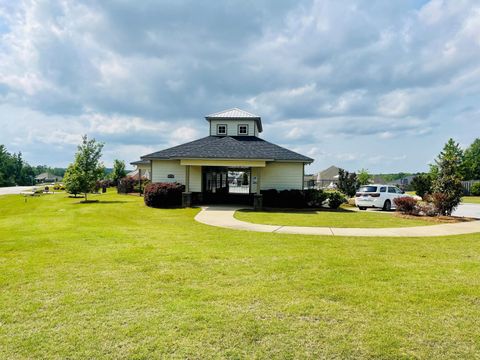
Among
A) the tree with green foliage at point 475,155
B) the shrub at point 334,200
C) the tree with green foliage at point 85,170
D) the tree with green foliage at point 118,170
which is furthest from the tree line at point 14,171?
the tree with green foliage at point 475,155

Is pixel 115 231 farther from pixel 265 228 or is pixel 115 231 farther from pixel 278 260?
pixel 278 260

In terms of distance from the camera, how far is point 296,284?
5.44 m

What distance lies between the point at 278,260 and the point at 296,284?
5.18 ft

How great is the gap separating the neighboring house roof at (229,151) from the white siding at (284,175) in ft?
2.28

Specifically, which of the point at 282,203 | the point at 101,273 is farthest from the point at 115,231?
the point at 282,203

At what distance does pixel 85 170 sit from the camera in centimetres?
2780

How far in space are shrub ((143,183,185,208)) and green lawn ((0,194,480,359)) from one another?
39.4 ft

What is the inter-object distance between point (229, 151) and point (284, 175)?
4138 mm

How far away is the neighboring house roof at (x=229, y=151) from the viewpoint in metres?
20.8

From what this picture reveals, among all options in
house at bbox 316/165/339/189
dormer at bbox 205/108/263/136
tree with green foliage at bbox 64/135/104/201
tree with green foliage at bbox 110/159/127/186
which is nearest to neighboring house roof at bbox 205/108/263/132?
dormer at bbox 205/108/263/136

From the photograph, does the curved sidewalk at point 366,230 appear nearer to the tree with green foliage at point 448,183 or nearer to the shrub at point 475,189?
the tree with green foliage at point 448,183

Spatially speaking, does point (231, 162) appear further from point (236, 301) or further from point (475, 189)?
point (475, 189)

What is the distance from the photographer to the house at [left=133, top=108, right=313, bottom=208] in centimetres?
2064

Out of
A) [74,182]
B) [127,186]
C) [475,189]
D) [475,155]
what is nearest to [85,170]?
[74,182]
